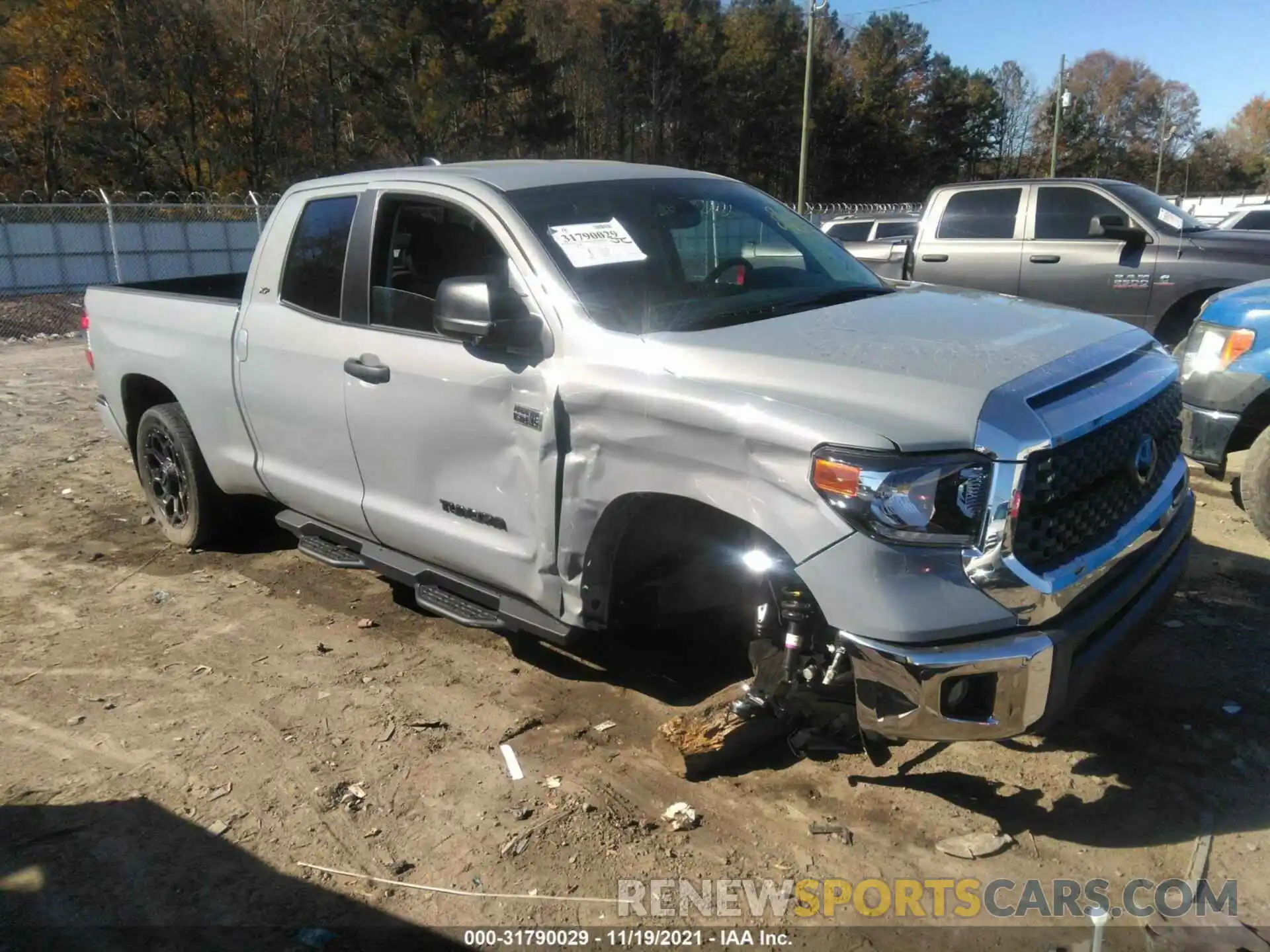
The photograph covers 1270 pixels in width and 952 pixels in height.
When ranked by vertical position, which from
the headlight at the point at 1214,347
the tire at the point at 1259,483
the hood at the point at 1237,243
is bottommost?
the tire at the point at 1259,483

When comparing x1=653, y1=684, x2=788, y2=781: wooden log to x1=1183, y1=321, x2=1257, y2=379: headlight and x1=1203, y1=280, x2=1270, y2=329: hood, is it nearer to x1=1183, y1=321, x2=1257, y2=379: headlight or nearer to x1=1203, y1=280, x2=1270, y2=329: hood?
x1=1183, y1=321, x2=1257, y2=379: headlight

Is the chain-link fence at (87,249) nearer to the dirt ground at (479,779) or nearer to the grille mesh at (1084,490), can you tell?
the dirt ground at (479,779)

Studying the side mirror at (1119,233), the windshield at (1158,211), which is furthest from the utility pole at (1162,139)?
the side mirror at (1119,233)

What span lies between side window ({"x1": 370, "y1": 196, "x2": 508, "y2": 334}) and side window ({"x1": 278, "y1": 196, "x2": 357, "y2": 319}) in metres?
0.22

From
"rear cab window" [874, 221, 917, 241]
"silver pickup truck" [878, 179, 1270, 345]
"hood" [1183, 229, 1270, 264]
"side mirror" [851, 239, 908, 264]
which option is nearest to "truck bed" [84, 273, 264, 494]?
"silver pickup truck" [878, 179, 1270, 345]

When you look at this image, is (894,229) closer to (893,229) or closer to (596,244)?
(893,229)

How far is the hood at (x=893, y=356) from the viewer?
8.51 ft

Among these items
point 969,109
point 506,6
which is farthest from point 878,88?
point 506,6

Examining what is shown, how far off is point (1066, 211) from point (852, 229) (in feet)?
38.3

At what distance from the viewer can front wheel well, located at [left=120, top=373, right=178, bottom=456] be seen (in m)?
5.68

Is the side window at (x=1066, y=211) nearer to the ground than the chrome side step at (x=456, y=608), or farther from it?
farther from it

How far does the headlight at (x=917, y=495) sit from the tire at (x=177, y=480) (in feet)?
13.3

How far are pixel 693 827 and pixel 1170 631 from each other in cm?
253

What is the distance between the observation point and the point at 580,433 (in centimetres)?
323
